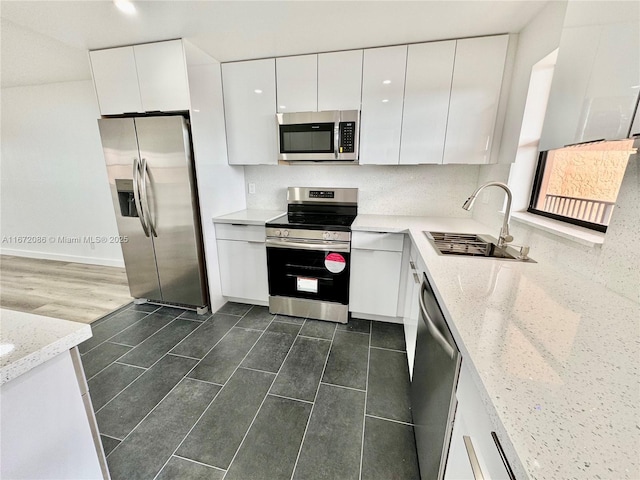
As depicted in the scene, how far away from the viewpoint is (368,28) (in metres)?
1.75

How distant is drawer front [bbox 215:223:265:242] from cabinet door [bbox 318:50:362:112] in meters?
1.23

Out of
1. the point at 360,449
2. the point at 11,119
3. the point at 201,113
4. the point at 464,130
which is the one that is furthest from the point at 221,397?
the point at 11,119

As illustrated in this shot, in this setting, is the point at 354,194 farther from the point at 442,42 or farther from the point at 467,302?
the point at 467,302

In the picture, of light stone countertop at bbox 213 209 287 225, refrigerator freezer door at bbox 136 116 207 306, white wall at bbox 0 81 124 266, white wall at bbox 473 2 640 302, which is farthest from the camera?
white wall at bbox 0 81 124 266

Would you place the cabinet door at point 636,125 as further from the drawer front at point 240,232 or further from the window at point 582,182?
the drawer front at point 240,232

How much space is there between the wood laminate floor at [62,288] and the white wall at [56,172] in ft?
0.80

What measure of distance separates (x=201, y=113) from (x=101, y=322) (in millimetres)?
2096

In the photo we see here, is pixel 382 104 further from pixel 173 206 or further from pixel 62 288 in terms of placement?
pixel 62 288

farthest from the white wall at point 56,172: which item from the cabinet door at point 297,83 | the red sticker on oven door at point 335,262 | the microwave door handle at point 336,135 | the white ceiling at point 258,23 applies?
the red sticker on oven door at point 335,262

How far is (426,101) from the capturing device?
6.58 ft

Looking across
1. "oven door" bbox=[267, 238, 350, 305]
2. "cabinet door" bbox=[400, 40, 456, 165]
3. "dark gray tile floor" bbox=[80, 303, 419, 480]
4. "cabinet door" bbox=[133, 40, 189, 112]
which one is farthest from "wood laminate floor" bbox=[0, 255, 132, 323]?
"cabinet door" bbox=[400, 40, 456, 165]

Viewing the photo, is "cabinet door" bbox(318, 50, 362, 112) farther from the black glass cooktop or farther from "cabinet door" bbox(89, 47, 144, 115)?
"cabinet door" bbox(89, 47, 144, 115)

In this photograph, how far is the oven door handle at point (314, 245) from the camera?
214 centimetres

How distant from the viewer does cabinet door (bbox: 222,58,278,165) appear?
225cm
